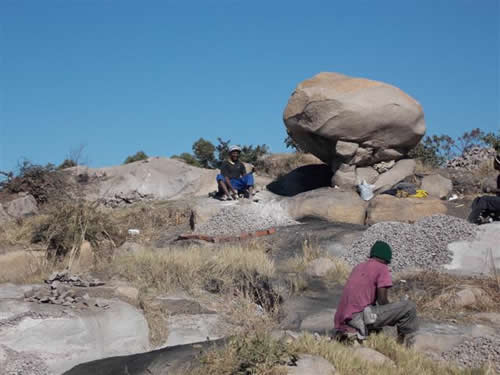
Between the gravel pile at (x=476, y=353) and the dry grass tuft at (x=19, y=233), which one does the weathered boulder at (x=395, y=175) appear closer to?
the dry grass tuft at (x=19, y=233)

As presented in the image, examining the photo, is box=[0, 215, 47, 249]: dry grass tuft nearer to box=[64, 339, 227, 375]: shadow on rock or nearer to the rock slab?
the rock slab

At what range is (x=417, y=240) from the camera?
1002cm

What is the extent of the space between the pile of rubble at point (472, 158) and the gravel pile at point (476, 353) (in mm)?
12499

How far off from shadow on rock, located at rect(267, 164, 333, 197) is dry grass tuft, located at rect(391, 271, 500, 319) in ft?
23.0

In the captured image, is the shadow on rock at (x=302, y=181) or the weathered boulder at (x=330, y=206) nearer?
the weathered boulder at (x=330, y=206)

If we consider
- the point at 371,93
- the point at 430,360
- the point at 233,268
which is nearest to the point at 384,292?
the point at 430,360

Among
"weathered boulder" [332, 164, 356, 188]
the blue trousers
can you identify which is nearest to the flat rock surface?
"weathered boulder" [332, 164, 356, 188]

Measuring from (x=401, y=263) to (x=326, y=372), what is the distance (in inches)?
200

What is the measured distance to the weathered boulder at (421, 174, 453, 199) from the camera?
14.0 metres

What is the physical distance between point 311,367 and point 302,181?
11.5m

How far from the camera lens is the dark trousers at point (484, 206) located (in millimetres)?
10259

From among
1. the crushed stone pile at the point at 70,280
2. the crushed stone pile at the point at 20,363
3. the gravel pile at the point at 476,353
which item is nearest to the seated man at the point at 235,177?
the crushed stone pile at the point at 70,280

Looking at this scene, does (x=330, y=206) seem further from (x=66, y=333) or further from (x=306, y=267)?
(x=66, y=333)

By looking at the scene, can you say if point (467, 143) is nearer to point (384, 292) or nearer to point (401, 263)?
point (401, 263)
